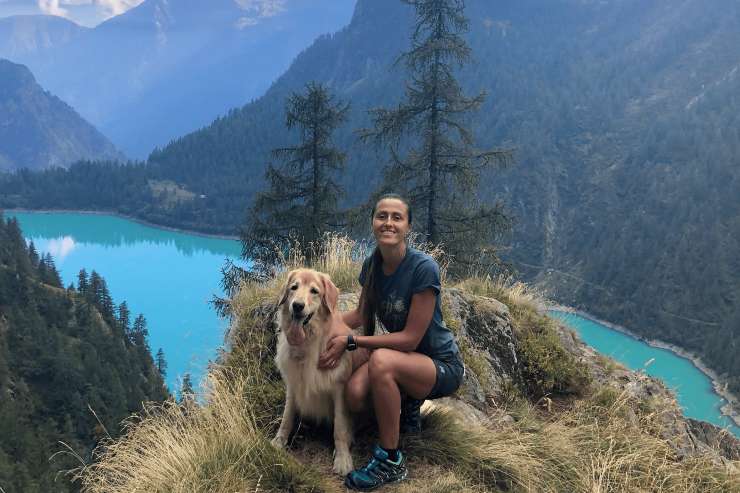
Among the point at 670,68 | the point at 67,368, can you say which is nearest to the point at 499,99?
the point at 670,68

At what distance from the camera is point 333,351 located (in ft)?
11.3

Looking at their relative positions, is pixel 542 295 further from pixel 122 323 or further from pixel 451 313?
pixel 122 323

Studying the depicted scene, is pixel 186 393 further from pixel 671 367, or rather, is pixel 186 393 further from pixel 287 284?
pixel 671 367

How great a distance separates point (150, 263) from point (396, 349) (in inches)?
4498

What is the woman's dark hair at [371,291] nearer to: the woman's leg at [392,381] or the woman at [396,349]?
the woman at [396,349]

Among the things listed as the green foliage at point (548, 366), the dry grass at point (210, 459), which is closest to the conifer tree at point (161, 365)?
the green foliage at point (548, 366)

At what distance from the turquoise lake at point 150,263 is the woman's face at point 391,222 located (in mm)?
44882

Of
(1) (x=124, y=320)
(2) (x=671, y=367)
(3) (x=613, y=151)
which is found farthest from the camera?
(3) (x=613, y=151)

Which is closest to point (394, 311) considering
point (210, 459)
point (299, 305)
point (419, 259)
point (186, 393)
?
point (419, 259)

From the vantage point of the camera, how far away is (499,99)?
153250mm

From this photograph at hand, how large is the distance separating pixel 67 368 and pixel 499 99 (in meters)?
130

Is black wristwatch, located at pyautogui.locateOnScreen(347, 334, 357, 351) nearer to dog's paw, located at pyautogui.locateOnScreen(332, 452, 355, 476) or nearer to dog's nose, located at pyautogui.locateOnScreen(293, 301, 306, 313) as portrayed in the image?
dog's nose, located at pyautogui.locateOnScreen(293, 301, 306, 313)

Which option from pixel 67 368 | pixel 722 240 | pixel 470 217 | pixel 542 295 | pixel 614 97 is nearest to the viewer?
pixel 542 295

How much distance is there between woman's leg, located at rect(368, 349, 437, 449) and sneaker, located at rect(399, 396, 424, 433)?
0.36 metres
